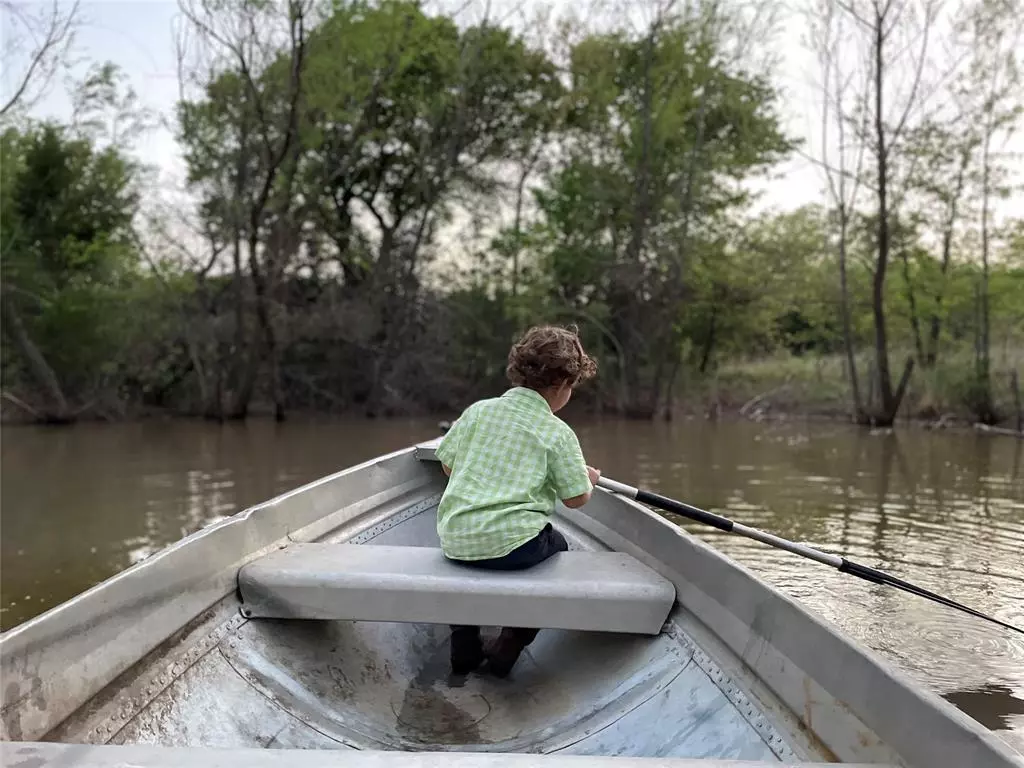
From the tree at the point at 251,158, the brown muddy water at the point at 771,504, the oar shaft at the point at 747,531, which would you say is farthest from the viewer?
the tree at the point at 251,158

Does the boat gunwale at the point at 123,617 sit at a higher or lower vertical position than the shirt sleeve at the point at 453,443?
lower

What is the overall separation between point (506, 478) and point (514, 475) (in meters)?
0.02

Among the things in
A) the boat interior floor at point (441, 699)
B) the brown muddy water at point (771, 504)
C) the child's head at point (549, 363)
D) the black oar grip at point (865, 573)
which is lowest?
the brown muddy water at point (771, 504)

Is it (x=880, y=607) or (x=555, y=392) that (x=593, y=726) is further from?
(x=880, y=607)

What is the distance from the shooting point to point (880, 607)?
3.98 meters

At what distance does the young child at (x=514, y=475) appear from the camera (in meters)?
2.39

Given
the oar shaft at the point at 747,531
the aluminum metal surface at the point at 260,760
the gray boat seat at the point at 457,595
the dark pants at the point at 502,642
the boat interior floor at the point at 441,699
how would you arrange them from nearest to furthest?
the aluminum metal surface at the point at 260,760, the boat interior floor at the point at 441,699, the gray boat seat at the point at 457,595, the dark pants at the point at 502,642, the oar shaft at the point at 747,531

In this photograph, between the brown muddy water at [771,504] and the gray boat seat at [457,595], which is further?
the brown muddy water at [771,504]

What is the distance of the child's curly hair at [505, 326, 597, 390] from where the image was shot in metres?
2.55

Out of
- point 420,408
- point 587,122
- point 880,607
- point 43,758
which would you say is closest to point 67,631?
point 43,758

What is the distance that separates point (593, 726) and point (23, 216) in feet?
66.4

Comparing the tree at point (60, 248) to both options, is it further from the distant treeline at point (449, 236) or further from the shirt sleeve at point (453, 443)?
the shirt sleeve at point (453, 443)

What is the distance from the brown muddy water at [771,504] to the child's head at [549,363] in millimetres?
1799

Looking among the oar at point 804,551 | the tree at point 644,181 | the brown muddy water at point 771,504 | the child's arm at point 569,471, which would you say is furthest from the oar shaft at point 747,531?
the tree at point 644,181
